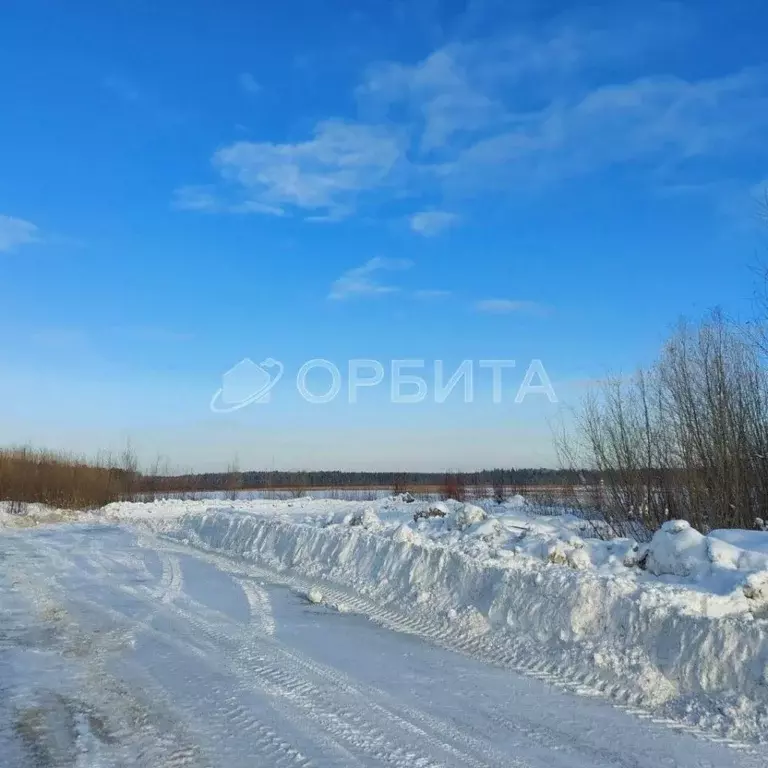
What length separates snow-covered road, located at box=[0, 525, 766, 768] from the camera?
4738mm

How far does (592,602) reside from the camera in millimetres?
7633

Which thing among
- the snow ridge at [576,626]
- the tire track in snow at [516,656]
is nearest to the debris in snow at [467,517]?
the snow ridge at [576,626]

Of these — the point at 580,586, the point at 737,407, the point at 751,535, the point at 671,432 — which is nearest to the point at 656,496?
the point at 671,432

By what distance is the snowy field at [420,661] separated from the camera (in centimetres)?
491

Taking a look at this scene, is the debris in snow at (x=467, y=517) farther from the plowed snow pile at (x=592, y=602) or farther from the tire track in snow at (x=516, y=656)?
the tire track in snow at (x=516, y=656)

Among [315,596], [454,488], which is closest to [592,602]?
[315,596]

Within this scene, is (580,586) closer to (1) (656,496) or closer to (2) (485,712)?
(2) (485,712)

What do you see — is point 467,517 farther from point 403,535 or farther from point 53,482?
point 53,482

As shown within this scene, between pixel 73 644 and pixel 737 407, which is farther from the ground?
pixel 737 407

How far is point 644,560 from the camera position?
8.99 meters

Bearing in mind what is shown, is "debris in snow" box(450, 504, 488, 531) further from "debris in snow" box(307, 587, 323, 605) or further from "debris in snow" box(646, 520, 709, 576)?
"debris in snow" box(646, 520, 709, 576)

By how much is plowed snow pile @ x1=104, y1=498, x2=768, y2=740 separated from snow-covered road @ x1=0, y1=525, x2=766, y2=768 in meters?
0.58

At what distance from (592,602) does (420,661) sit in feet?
6.70

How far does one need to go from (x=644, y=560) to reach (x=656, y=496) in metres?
5.42
